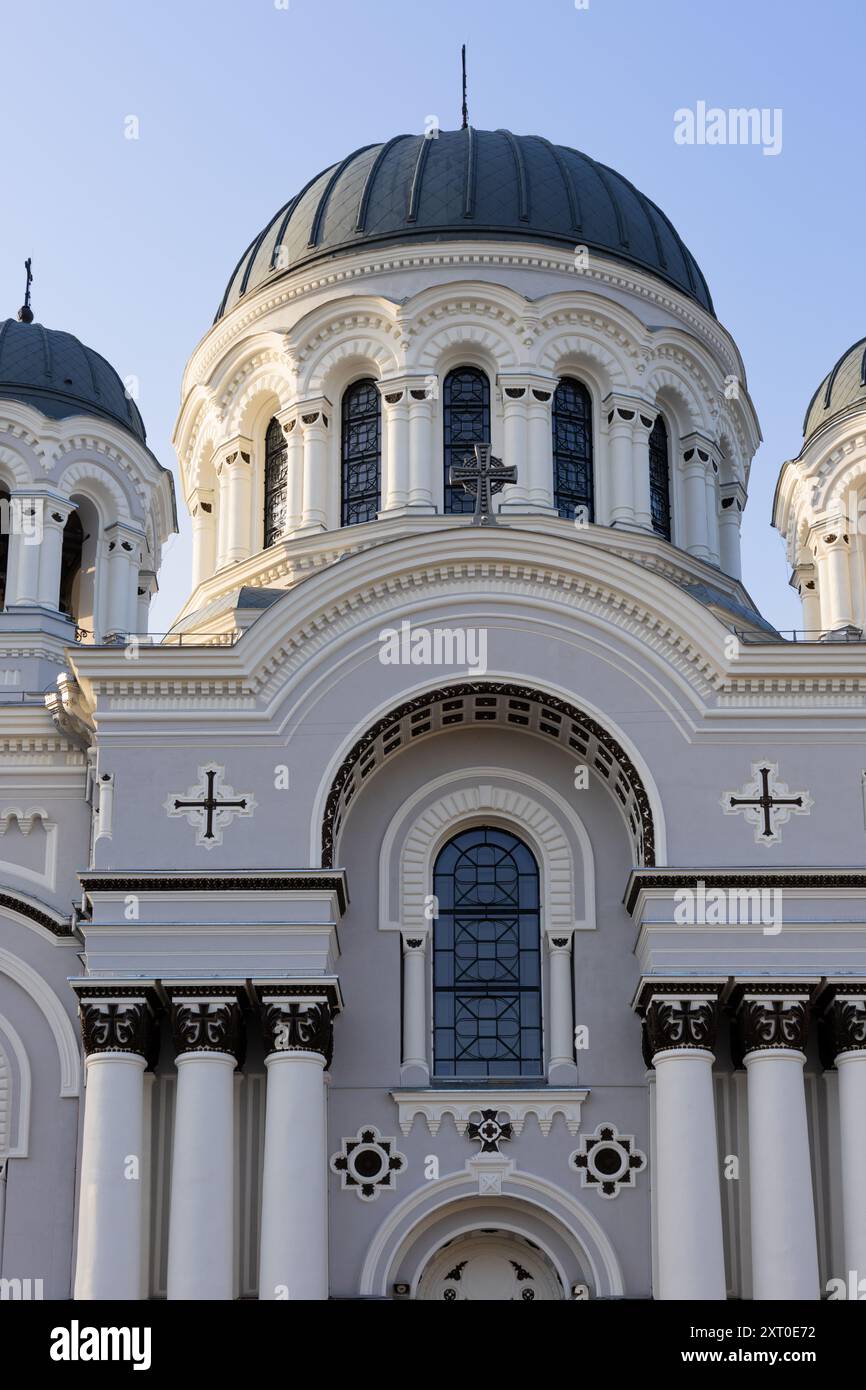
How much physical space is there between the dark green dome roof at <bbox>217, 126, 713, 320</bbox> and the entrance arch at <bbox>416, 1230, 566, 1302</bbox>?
10.8 metres

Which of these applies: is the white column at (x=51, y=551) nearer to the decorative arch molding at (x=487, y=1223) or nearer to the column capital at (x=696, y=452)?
the column capital at (x=696, y=452)

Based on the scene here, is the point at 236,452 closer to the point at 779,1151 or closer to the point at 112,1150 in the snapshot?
the point at 112,1150

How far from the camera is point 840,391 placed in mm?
24703

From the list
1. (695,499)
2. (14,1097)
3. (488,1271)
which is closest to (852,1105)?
(488,1271)

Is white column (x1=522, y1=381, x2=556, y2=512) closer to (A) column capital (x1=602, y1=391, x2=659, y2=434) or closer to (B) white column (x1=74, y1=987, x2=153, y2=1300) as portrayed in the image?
(A) column capital (x1=602, y1=391, x2=659, y2=434)

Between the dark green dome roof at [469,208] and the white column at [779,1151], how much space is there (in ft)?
31.9

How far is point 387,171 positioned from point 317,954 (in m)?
10.6

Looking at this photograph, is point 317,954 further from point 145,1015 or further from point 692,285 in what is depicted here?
point 692,285

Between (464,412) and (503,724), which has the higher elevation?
(464,412)

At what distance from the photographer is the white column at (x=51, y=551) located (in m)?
23.5

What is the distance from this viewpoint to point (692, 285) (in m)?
26.1

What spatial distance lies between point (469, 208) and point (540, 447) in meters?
3.09
